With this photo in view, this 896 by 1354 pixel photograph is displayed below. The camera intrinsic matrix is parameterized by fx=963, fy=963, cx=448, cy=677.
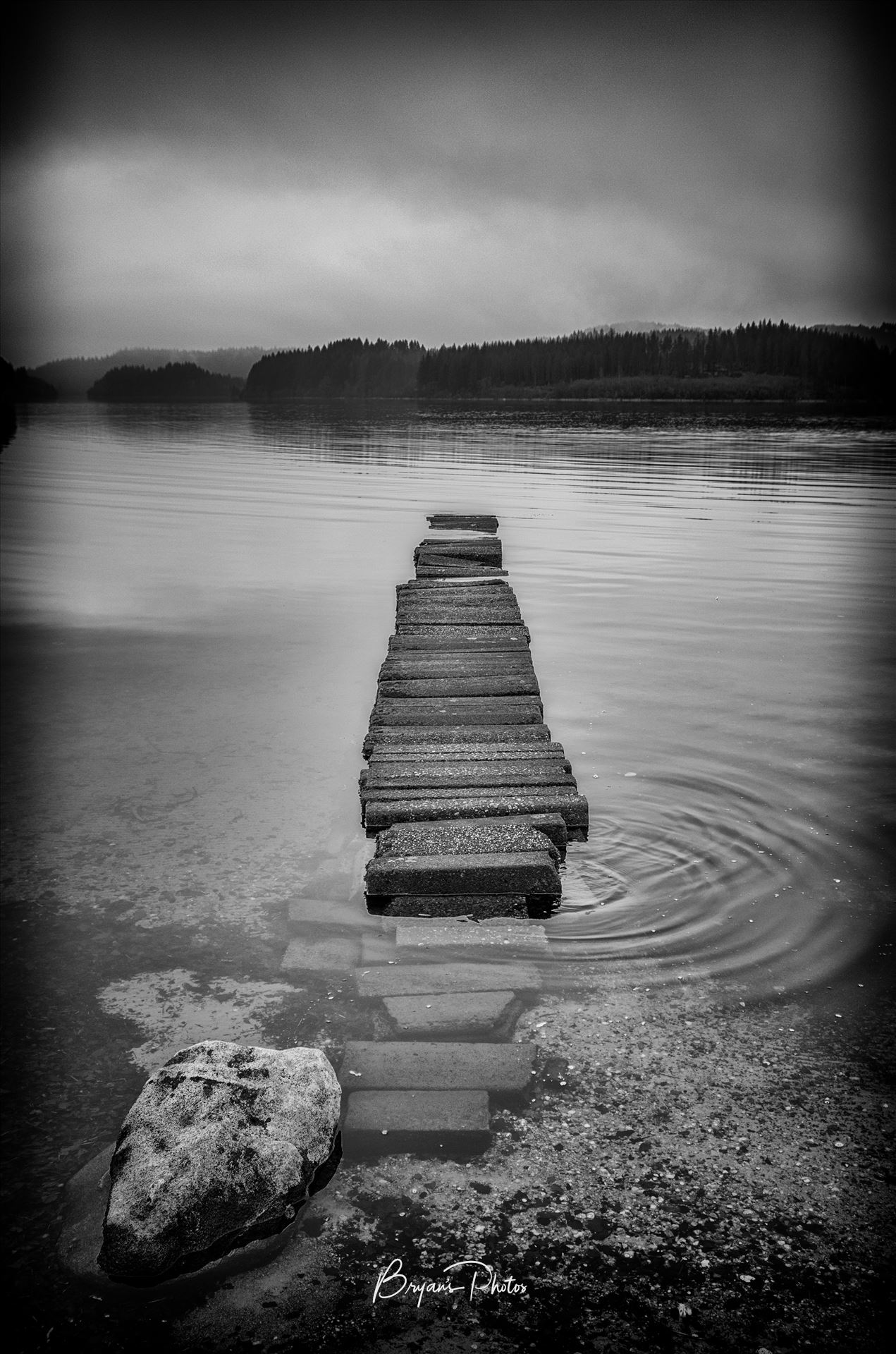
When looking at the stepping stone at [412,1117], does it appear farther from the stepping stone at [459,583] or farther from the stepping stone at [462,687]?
the stepping stone at [459,583]

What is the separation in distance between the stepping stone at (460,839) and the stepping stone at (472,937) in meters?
0.49

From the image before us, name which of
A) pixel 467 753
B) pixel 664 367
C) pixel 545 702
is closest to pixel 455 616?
pixel 545 702

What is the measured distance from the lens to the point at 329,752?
29.2 ft

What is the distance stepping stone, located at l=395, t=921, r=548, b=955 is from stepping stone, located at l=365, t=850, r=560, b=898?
0.21m

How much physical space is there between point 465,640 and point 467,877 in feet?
17.4

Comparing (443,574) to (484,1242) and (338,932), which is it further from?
(484,1242)

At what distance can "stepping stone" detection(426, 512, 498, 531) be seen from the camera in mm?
16953

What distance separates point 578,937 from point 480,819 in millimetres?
1228

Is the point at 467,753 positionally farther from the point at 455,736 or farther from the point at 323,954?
the point at 323,954

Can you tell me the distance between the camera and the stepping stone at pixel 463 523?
1695 cm

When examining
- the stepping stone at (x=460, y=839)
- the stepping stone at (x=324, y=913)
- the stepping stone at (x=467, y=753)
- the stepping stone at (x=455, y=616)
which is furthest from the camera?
the stepping stone at (x=455, y=616)

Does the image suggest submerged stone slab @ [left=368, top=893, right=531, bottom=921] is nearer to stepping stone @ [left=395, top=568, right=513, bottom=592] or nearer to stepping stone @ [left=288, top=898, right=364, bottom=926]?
stepping stone @ [left=288, top=898, right=364, bottom=926]

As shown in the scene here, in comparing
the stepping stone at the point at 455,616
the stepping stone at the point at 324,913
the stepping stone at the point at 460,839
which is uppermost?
the stepping stone at the point at 455,616

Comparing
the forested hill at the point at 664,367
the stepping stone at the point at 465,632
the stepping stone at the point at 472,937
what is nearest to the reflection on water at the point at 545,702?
the stepping stone at the point at 472,937
